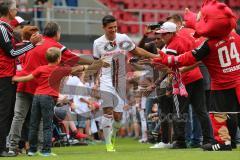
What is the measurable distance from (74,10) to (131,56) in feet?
41.4

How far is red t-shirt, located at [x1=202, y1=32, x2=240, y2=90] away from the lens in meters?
10.6

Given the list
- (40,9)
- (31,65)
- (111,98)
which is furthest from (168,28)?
(40,9)

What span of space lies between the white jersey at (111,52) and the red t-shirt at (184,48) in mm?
729

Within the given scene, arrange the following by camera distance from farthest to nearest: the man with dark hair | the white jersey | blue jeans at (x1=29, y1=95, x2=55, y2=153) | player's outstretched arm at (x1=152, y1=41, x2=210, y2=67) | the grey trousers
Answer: the white jersey, the grey trousers, blue jeans at (x1=29, y1=95, x2=55, y2=153), the man with dark hair, player's outstretched arm at (x1=152, y1=41, x2=210, y2=67)

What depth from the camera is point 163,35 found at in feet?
42.0

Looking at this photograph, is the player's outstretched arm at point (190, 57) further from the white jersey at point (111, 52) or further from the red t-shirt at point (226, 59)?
the white jersey at point (111, 52)

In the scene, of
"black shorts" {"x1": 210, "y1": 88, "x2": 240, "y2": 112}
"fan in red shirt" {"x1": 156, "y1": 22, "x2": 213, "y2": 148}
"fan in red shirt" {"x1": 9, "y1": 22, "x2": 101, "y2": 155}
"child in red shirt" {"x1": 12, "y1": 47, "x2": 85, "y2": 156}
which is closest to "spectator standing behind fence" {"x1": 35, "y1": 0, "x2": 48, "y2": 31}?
"fan in red shirt" {"x1": 156, "y1": 22, "x2": 213, "y2": 148}

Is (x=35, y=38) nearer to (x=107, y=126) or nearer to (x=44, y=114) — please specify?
(x=44, y=114)

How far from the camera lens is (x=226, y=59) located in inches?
421

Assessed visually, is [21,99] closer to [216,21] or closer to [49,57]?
[49,57]

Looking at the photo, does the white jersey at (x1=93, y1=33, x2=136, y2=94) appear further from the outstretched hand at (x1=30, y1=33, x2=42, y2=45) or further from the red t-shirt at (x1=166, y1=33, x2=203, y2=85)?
the outstretched hand at (x1=30, y1=33, x2=42, y2=45)

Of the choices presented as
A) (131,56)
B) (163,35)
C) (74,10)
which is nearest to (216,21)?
(163,35)

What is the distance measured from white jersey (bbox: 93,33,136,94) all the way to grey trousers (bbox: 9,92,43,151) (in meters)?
1.34

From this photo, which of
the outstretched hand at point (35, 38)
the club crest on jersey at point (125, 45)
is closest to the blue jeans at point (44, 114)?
the outstretched hand at point (35, 38)
